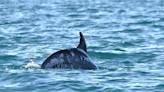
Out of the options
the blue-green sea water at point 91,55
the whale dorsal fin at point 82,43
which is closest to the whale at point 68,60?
the whale dorsal fin at point 82,43

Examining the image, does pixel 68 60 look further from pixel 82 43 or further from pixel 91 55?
pixel 91 55

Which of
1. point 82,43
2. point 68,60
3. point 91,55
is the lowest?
point 68,60

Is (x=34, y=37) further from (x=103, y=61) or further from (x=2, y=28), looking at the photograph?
(x=103, y=61)

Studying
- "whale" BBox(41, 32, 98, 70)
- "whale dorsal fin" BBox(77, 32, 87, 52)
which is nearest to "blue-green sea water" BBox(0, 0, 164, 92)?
"whale" BBox(41, 32, 98, 70)

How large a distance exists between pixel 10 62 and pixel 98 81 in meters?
4.85

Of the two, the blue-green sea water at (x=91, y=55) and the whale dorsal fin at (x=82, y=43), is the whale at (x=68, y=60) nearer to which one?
the whale dorsal fin at (x=82, y=43)

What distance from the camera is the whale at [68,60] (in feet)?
41.5

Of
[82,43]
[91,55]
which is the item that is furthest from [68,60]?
[91,55]

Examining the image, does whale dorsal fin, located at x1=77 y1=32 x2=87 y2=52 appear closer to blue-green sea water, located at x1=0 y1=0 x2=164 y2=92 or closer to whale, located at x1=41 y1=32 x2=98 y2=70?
whale, located at x1=41 y1=32 x2=98 y2=70

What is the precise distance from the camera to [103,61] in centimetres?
1557

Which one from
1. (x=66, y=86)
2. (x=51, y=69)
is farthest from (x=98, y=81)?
(x=51, y=69)

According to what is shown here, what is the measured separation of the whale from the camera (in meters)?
12.7

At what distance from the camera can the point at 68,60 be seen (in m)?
12.8

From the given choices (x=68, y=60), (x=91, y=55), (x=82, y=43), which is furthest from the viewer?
(x=91, y=55)
